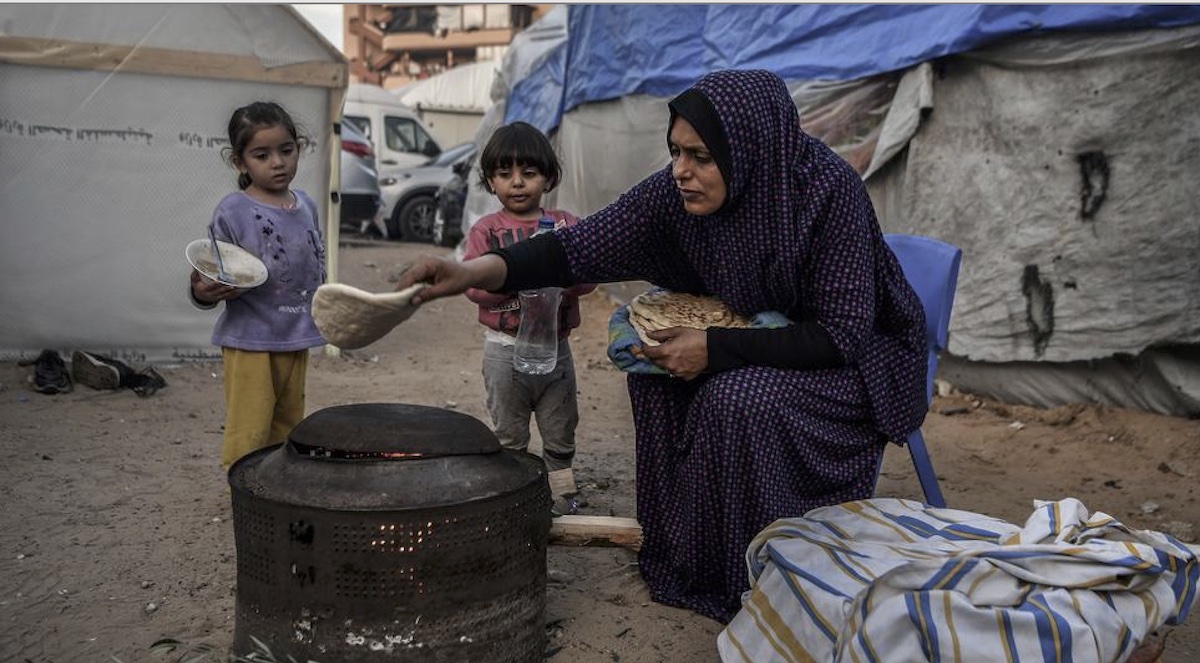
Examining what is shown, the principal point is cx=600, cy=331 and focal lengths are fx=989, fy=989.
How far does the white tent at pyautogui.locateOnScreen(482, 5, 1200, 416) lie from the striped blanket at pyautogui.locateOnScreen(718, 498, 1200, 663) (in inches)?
117

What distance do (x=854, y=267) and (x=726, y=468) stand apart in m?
0.62

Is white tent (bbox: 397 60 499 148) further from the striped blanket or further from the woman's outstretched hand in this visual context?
the striped blanket

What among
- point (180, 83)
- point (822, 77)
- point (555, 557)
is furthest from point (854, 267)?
point (180, 83)

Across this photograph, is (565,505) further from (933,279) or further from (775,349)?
(933,279)

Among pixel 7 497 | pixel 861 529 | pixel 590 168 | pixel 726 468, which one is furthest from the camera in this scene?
pixel 590 168

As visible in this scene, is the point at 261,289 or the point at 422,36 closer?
the point at 261,289

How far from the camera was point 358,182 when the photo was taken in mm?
12531

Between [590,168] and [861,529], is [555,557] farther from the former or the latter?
[590,168]

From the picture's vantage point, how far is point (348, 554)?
6.82ft

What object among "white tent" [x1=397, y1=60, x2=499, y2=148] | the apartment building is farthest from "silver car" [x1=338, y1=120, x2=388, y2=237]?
the apartment building

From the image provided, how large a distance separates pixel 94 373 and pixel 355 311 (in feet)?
12.6

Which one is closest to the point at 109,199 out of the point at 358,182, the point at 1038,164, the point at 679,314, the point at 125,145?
the point at 125,145

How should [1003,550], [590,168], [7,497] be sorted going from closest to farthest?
[1003,550] < [7,497] < [590,168]

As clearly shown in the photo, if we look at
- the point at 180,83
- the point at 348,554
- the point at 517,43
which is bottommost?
the point at 348,554
